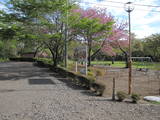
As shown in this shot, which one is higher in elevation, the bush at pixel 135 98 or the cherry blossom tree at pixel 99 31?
the cherry blossom tree at pixel 99 31

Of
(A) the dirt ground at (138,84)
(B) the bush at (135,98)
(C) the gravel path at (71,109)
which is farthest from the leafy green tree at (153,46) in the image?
(C) the gravel path at (71,109)

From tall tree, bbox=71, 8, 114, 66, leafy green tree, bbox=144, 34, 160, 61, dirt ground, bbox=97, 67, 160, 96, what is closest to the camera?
dirt ground, bbox=97, 67, 160, 96

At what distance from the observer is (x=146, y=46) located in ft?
160

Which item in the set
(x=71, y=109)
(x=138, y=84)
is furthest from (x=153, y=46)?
(x=71, y=109)

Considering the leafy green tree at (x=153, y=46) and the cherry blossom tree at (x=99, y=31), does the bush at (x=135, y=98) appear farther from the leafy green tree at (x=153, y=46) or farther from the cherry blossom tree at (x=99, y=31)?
the leafy green tree at (x=153, y=46)

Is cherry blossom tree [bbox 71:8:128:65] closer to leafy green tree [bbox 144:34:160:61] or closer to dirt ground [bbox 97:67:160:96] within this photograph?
dirt ground [bbox 97:67:160:96]

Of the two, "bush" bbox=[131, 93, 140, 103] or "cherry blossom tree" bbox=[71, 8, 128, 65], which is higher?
"cherry blossom tree" bbox=[71, 8, 128, 65]

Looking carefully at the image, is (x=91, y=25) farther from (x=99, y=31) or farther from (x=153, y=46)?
(x=153, y=46)

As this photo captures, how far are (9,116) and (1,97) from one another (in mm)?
2656

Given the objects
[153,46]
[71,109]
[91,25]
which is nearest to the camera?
[71,109]

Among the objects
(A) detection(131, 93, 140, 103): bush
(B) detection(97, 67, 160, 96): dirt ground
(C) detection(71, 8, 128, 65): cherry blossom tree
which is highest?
(C) detection(71, 8, 128, 65): cherry blossom tree

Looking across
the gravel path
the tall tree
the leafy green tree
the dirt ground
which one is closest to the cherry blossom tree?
the tall tree

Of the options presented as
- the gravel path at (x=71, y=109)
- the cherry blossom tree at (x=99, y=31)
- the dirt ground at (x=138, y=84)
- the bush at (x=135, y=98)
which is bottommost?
the dirt ground at (x=138, y=84)

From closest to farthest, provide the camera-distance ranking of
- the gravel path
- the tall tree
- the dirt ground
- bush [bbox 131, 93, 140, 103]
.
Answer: the gravel path
bush [bbox 131, 93, 140, 103]
the dirt ground
the tall tree
